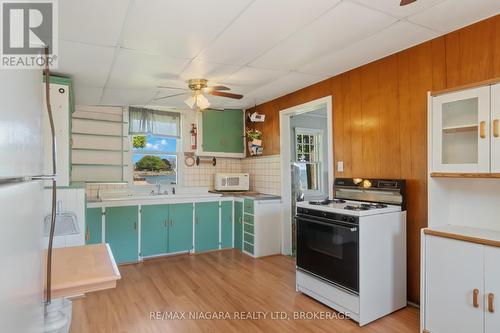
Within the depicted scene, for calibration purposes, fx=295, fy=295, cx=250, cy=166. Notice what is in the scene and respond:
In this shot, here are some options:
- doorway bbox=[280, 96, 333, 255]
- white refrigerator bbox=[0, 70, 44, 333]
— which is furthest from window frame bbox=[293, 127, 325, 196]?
white refrigerator bbox=[0, 70, 44, 333]

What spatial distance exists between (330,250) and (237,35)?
2.02 m

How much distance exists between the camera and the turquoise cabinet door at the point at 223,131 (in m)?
4.98

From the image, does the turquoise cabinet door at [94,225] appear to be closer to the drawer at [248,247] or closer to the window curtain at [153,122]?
the window curtain at [153,122]

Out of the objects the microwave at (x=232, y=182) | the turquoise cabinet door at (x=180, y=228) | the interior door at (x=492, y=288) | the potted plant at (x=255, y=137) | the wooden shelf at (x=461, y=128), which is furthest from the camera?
the microwave at (x=232, y=182)

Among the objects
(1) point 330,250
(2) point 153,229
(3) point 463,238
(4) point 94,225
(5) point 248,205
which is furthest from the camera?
(5) point 248,205

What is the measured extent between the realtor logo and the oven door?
2341mm

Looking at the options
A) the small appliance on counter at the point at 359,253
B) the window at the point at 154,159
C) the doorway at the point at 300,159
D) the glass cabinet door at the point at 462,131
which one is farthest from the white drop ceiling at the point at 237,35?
the window at the point at 154,159

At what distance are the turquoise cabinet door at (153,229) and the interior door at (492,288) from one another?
3.64 m

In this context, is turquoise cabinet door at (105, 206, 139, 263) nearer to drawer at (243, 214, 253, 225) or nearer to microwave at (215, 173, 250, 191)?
microwave at (215, 173, 250, 191)

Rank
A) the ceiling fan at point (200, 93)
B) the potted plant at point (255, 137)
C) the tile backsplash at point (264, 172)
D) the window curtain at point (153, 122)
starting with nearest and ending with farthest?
the ceiling fan at point (200, 93) → the tile backsplash at point (264, 172) → the window curtain at point (153, 122) → the potted plant at point (255, 137)

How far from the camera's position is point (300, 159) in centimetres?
486

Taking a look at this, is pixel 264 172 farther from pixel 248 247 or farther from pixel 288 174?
pixel 248 247

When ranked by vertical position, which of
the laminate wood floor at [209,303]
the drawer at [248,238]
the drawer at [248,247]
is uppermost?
the drawer at [248,238]

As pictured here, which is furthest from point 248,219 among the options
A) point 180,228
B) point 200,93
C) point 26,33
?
point 26,33
